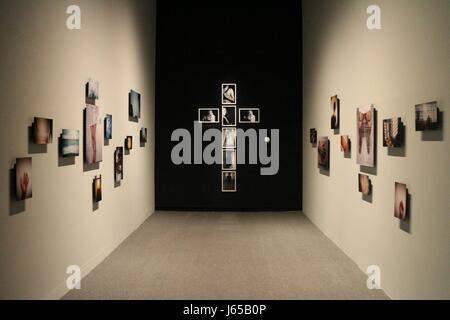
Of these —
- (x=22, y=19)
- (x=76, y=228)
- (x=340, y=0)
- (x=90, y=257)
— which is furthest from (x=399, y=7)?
(x=90, y=257)

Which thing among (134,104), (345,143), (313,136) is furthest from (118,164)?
(313,136)

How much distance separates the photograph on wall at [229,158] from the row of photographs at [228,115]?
549 mm

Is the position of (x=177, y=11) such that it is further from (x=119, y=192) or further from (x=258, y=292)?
(x=258, y=292)

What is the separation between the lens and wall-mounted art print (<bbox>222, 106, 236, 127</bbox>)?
9523 millimetres

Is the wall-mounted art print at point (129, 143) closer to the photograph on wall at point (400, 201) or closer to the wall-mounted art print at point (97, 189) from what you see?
the wall-mounted art print at point (97, 189)

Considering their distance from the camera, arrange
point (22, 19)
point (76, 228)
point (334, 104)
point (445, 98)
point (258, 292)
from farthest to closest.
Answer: point (334, 104)
point (76, 228)
point (258, 292)
point (22, 19)
point (445, 98)

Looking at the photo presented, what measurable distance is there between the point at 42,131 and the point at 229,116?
19.9ft

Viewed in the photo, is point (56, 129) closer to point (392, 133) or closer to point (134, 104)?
point (392, 133)

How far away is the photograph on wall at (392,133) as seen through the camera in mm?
3838

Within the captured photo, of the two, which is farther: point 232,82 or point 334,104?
point 232,82

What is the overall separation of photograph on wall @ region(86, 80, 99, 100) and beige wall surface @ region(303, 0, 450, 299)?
118 inches

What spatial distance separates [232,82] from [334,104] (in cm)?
355

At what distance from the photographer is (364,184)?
4879mm
